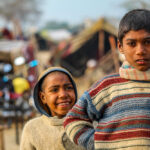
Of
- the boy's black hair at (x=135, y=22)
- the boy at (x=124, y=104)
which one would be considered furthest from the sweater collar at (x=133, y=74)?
the boy's black hair at (x=135, y=22)

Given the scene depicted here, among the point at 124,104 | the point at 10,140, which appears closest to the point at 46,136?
the point at 124,104

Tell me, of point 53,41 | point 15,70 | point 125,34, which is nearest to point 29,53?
point 15,70

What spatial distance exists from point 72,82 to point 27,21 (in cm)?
4911

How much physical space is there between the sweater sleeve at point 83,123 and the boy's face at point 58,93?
635 mm

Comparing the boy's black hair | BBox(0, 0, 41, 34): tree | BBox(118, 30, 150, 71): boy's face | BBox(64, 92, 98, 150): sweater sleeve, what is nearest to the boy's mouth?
BBox(118, 30, 150, 71): boy's face

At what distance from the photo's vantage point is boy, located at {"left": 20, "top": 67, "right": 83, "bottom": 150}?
5.72 feet

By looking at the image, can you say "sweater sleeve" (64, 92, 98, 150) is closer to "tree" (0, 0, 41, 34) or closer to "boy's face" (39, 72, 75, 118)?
"boy's face" (39, 72, 75, 118)

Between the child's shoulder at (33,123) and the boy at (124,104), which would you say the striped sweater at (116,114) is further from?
the child's shoulder at (33,123)

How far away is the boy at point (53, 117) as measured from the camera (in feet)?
5.72

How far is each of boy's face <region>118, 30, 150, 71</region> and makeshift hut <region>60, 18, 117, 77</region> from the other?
9.83 meters

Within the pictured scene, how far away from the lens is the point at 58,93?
177 centimetres

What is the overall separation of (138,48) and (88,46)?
1142 centimetres

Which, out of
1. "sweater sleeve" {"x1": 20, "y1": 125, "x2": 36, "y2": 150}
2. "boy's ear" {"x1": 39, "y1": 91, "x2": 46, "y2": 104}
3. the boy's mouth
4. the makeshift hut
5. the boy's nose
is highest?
the makeshift hut

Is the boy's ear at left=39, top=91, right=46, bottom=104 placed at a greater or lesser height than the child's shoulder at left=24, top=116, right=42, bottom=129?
greater
